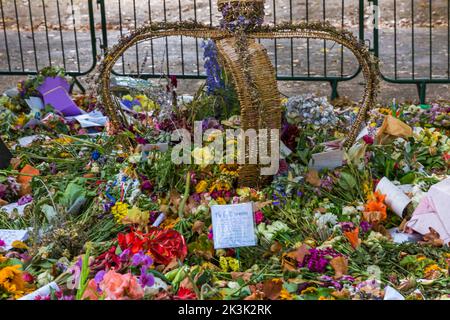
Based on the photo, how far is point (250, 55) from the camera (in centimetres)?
411

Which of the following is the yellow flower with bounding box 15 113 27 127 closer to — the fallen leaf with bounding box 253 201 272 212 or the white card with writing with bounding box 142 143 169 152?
the white card with writing with bounding box 142 143 169 152

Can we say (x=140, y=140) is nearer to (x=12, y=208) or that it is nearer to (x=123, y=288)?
(x=12, y=208)

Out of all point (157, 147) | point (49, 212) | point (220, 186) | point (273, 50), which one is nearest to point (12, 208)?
point (49, 212)

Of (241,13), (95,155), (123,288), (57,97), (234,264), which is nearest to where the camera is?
(123,288)

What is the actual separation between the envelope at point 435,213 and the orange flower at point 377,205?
0.45ft

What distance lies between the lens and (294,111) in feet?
Answer: 14.5

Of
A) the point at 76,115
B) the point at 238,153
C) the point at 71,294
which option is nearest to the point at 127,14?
the point at 76,115

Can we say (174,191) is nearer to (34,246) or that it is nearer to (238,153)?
(238,153)

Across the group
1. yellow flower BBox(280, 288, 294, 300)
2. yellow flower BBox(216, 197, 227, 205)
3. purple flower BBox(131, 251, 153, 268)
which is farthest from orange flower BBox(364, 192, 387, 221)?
purple flower BBox(131, 251, 153, 268)

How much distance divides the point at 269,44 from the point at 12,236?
18.3 feet

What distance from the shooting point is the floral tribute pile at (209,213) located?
324cm

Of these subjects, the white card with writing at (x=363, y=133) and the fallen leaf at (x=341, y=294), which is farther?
the white card with writing at (x=363, y=133)

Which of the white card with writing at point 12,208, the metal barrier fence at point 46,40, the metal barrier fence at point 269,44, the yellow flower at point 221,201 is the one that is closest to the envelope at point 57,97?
the metal barrier fence at point 269,44

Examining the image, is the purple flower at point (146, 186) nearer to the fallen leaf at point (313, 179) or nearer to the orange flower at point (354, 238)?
the fallen leaf at point (313, 179)
